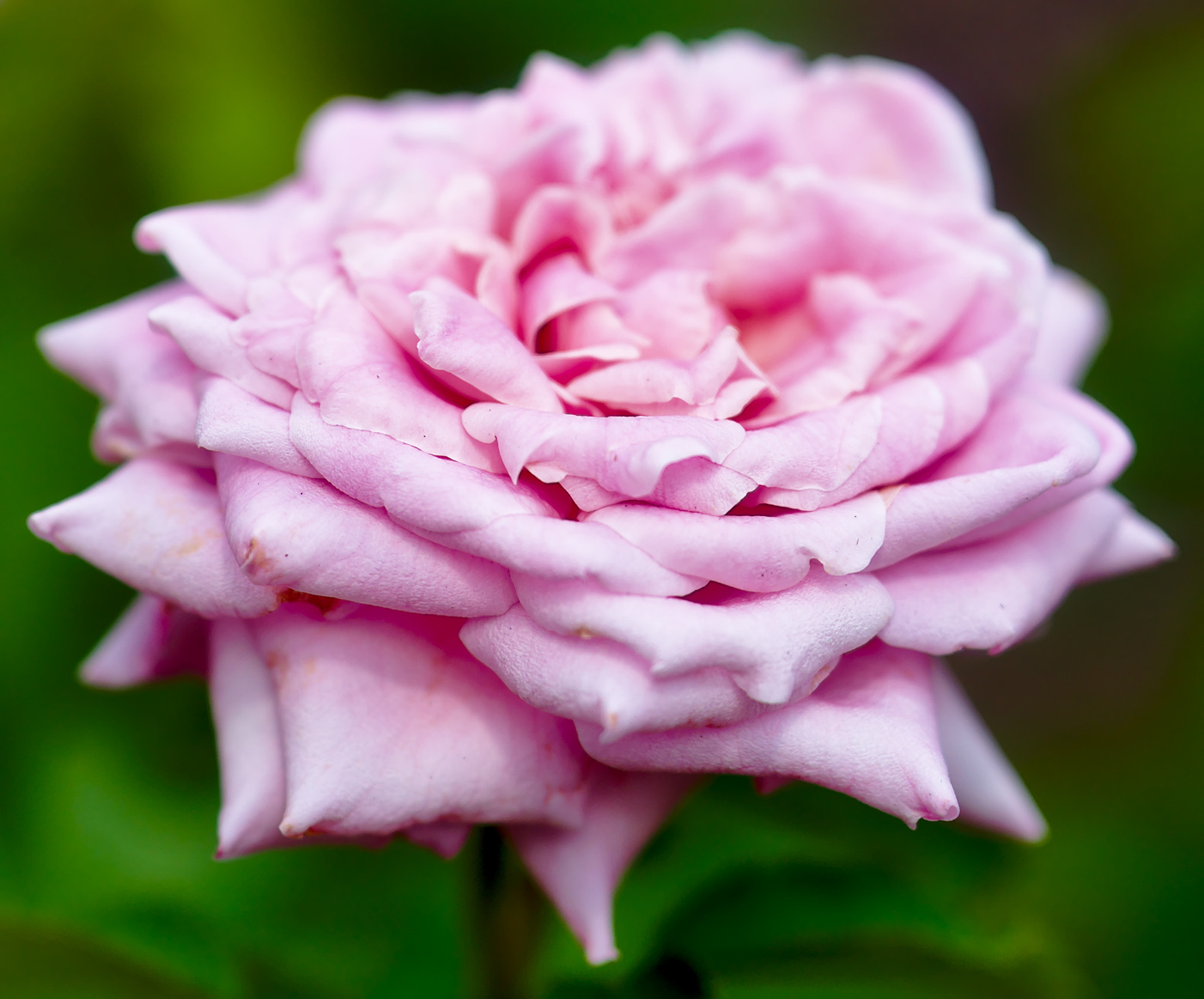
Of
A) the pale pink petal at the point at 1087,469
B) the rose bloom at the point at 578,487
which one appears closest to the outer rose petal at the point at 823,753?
the rose bloom at the point at 578,487

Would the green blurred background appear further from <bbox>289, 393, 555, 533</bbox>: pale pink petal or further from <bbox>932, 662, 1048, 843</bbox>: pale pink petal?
<bbox>289, 393, 555, 533</bbox>: pale pink petal

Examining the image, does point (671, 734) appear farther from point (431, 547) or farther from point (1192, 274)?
point (1192, 274)

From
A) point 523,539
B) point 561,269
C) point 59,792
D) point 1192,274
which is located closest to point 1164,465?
point 1192,274

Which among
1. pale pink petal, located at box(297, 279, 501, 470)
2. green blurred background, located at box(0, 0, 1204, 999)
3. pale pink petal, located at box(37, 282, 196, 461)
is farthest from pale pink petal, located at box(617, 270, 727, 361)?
green blurred background, located at box(0, 0, 1204, 999)

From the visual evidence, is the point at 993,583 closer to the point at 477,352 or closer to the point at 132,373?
the point at 477,352

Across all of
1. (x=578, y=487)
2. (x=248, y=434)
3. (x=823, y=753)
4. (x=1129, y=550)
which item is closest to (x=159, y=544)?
(x=248, y=434)

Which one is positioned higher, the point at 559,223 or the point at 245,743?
the point at 559,223
